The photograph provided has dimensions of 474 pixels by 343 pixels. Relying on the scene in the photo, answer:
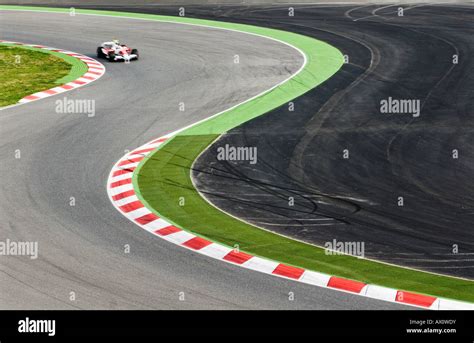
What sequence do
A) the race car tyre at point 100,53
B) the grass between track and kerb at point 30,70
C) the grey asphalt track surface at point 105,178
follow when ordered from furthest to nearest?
the race car tyre at point 100,53
the grass between track and kerb at point 30,70
the grey asphalt track surface at point 105,178

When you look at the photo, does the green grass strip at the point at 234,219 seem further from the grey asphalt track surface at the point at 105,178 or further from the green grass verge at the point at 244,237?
the grey asphalt track surface at the point at 105,178

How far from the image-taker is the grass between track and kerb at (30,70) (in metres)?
29.5

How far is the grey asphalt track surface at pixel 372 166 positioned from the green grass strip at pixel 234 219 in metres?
0.40

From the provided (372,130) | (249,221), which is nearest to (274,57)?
(372,130)

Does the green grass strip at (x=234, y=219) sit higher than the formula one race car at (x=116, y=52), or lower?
lower

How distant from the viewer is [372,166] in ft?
67.4

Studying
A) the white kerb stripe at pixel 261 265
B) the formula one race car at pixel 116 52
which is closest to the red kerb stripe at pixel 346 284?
the white kerb stripe at pixel 261 265

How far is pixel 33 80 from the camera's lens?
31.0 meters

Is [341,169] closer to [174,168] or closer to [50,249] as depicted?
[174,168]

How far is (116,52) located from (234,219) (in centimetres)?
1809

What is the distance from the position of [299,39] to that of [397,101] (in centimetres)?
1185

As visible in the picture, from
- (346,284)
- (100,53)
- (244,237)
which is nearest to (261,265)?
(244,237)

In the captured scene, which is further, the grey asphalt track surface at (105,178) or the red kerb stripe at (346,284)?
the red kerb stripe at (346,284)

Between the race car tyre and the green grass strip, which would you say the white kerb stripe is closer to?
the green grass strip
